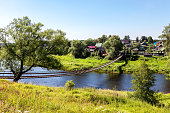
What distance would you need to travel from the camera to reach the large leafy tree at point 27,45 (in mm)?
14957

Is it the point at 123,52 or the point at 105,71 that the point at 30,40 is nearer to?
the point at 105,71

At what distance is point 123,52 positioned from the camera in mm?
52625

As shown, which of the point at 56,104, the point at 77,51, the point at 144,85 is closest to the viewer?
the point at 56,104

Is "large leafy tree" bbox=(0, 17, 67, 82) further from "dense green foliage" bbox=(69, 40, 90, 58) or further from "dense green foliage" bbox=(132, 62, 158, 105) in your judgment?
"dense green foliage" bbox=(69, 40, 90, 58)

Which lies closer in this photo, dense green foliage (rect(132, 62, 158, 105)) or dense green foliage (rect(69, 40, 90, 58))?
dense green foliage (rect(132, 62, 158, 105))

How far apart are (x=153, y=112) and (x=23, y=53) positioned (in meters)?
14.4

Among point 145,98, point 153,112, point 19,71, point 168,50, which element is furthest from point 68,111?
point 168,50

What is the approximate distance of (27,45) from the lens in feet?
51.2

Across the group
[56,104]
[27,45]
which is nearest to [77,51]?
[27,45]

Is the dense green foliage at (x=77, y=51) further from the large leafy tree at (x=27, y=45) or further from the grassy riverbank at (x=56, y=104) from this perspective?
the grassy riverbank at (x=56, y=104)

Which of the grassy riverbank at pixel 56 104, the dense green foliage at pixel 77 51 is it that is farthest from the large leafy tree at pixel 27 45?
the dense green foliage at pixel 77 51

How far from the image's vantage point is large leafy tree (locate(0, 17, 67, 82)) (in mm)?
14957

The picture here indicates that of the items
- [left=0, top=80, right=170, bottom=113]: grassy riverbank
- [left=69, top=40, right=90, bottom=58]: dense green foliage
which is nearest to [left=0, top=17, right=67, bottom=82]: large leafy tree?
[left=0, top=80, right=170, bottom=113]: grassy riverbank

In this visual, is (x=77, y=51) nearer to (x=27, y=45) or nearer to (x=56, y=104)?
(x=27, y=45)
